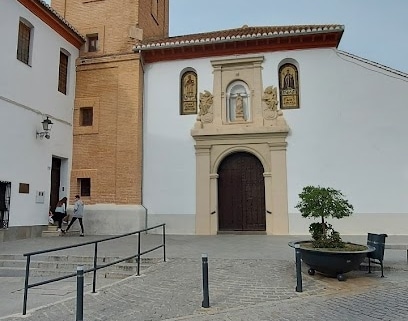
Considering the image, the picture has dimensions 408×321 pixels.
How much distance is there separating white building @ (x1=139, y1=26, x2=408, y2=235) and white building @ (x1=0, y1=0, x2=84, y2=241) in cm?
308

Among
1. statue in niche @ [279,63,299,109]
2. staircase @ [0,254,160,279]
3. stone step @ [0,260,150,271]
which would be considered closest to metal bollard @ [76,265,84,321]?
staircase @ [0,254,160,279]

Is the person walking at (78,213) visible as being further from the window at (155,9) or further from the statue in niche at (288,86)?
the window at (155,9)

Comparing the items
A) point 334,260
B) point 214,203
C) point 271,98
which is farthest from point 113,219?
point 334,260

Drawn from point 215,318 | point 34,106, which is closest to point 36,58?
point 34,106

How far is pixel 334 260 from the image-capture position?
6066 mm

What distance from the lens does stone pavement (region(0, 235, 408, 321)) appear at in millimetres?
4660

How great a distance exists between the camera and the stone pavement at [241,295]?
4.66 meters

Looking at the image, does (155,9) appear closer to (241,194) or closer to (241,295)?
(241,194)

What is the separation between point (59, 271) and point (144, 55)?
978 cm

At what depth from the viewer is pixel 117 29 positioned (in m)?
15.0

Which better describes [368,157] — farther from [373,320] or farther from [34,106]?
[34,106]

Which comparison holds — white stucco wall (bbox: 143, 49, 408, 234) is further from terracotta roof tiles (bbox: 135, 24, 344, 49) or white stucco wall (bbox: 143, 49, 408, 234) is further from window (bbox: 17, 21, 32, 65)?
window (bbox: 17, 21, 32, 65)

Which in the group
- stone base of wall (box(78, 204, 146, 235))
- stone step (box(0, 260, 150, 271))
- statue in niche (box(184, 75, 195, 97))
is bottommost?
stone step (box(0, 260, 150, 271))

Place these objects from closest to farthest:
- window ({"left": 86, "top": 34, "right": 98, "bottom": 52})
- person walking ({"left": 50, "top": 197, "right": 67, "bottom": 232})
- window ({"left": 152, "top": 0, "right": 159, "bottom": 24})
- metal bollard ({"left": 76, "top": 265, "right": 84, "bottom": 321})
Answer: metal bollard ({"left": 76, "top": 265, "right": 84, "bottom": 321}) → person walking ({"left": 50, "top": 197, "right": 67, "bottom": 232}) → window ({"left": 86, "top": 34, "right": 98, "bottom": 52}) → window ({"left": 152, "top": 0, "right": 159, "bottom": 24})
